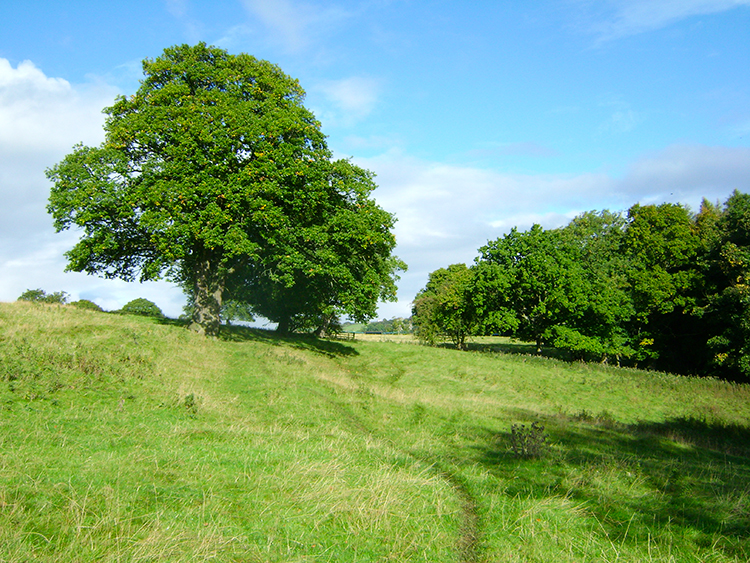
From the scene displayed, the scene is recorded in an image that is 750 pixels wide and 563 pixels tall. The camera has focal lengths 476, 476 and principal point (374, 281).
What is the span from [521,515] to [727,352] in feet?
150

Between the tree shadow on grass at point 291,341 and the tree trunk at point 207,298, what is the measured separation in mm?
2000

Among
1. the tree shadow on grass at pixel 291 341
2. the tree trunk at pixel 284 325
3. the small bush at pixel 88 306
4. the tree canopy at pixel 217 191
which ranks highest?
the tree canopy at pixel 217 191

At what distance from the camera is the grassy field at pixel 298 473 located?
695 cm

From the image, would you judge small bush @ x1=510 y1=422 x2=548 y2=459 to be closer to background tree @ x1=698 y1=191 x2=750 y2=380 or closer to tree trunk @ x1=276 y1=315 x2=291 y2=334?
tree trunk @ x1=276 y1=315 x2=291 y2=334

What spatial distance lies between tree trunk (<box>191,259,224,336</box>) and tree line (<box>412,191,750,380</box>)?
91.7ft

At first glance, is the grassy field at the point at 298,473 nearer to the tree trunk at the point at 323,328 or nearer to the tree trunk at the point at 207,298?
the tree trunk at the point at 207,298

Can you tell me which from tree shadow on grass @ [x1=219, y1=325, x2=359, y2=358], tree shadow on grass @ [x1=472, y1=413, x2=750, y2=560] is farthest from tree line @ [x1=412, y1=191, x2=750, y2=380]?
tree shadow on grass @ [x1=472, y1=413, x2=750, y2=560]

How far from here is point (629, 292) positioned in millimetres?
50688

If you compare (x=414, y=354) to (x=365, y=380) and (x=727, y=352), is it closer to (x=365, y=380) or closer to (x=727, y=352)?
(x=365, y=380)

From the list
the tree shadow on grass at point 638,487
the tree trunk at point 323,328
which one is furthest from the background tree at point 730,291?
the tree trunk at point 323,328

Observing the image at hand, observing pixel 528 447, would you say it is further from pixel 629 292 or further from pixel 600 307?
pixel 629 292

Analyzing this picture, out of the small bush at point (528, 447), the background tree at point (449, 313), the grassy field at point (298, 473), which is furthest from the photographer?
the background tree at point (449, 313)

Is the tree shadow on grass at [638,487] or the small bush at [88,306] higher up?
the small bush at [88,306]

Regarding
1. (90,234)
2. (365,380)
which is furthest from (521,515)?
(90,234)
